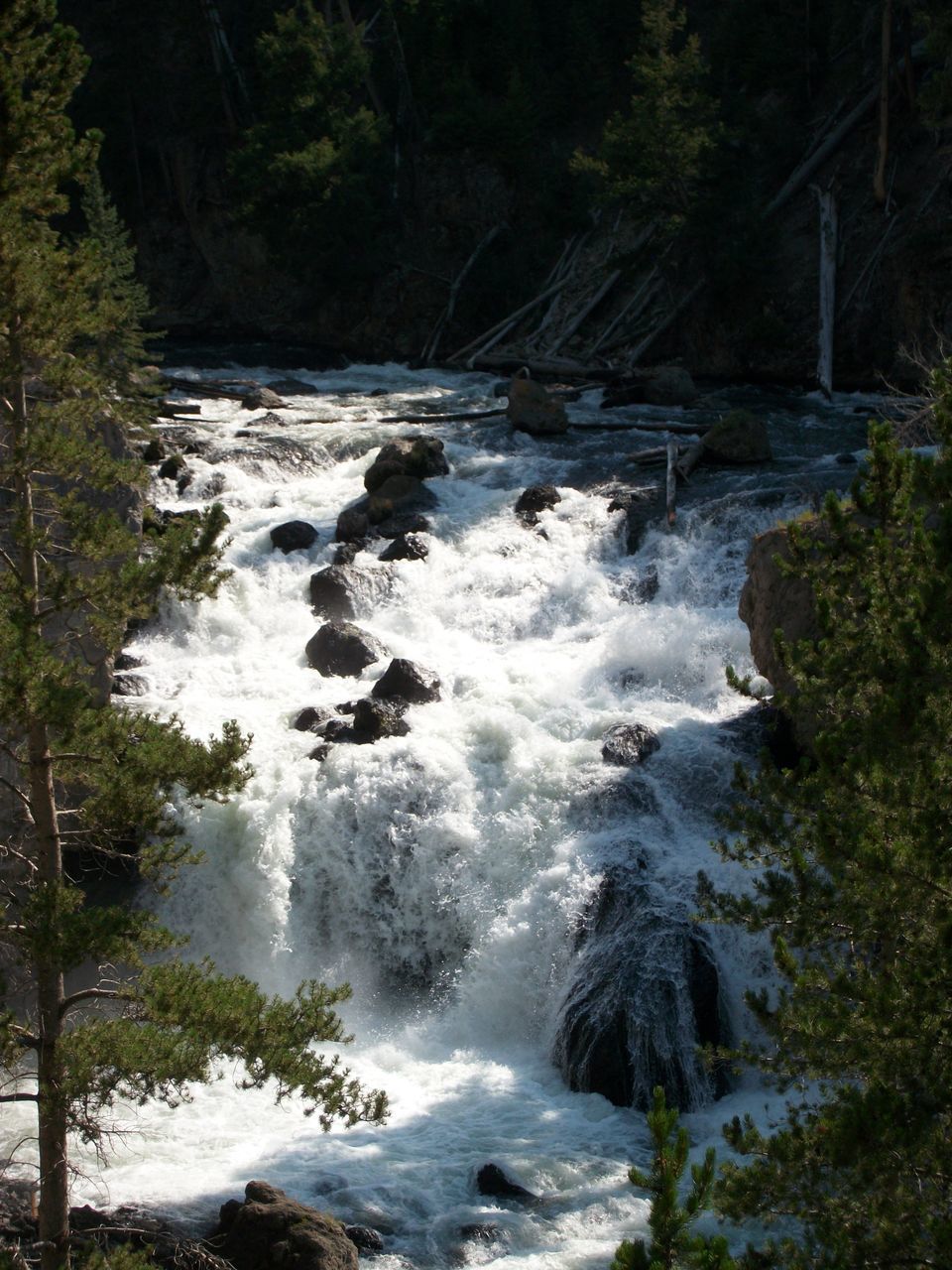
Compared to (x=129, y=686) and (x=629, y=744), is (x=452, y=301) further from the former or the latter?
(x=629, y=744)

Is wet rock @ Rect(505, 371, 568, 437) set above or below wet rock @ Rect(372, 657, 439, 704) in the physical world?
above

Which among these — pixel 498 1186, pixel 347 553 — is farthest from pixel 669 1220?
pixel 347 553

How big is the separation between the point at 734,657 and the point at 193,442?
1216 cm

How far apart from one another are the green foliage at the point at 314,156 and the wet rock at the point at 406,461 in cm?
1675

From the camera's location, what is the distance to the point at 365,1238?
9.54 metres

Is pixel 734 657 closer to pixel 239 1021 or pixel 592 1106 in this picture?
pixel 592 1106

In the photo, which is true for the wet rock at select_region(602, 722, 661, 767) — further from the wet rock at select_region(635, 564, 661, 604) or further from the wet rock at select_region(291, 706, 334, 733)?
the wet rock at select_region(635, 564, 661, 604)

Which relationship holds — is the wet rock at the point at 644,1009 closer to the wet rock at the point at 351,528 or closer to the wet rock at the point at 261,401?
the wet rock at the point at 351,528

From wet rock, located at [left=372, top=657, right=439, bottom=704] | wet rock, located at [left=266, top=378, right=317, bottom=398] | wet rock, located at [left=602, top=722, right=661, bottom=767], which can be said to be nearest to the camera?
wet rock, located at [left=602, top=722, right=661, bottom=767]

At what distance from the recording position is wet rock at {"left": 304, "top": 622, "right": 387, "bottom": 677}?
1738 centimetres

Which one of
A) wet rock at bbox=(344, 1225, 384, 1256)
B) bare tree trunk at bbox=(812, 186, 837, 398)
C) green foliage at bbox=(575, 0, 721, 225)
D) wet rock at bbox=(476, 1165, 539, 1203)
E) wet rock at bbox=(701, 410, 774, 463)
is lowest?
wet rock at bbox=(344, 1225, 384, 1256)

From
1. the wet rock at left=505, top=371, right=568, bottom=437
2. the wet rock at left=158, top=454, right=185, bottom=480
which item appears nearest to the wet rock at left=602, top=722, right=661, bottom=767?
the wet rock at left=158, top=454, right=185, bottom=480

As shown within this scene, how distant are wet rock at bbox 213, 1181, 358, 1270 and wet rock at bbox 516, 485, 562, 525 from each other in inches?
542

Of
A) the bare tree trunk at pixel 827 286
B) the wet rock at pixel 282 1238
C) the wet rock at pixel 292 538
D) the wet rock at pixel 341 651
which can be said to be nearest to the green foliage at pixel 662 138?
the bare tree trunk at pixel 827 286
